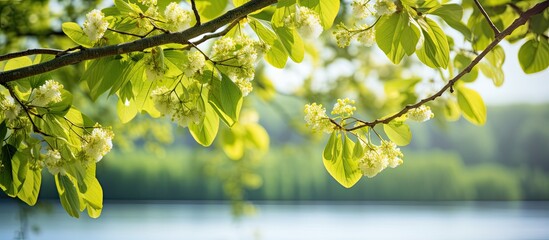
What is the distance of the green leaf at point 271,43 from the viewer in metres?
0.73

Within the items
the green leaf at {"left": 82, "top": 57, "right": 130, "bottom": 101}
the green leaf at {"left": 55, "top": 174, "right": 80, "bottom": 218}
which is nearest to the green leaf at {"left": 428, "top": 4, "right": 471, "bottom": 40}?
the green leaf at {"left": 82, "top": 57, "right": 130, "bottom": 101}

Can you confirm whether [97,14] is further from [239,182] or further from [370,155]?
[239,182]

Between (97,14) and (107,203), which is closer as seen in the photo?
(97,14)

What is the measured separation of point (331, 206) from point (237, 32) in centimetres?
949

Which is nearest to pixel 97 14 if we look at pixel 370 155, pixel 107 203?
pixel 370 155

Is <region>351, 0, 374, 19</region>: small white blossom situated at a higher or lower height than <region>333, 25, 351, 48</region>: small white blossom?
higher

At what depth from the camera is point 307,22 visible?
68 cm

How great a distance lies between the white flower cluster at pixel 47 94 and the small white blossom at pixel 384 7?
39 centimetres

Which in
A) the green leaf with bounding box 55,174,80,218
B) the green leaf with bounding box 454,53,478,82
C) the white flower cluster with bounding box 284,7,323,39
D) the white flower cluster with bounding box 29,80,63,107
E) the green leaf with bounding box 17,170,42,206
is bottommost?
the green leaf with bounding box 17,170,42,206

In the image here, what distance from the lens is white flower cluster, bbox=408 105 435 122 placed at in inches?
→ 28.7

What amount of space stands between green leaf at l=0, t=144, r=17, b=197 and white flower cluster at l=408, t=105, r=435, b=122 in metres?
0.50

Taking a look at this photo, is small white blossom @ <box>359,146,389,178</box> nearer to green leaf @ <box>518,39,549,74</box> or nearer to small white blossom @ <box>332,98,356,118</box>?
small white blossom @ <box>332,98,356,118</box>

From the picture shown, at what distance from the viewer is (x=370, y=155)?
71cm

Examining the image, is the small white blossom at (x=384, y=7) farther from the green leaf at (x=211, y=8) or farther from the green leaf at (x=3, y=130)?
the green leaf at (x=3, y=130)
